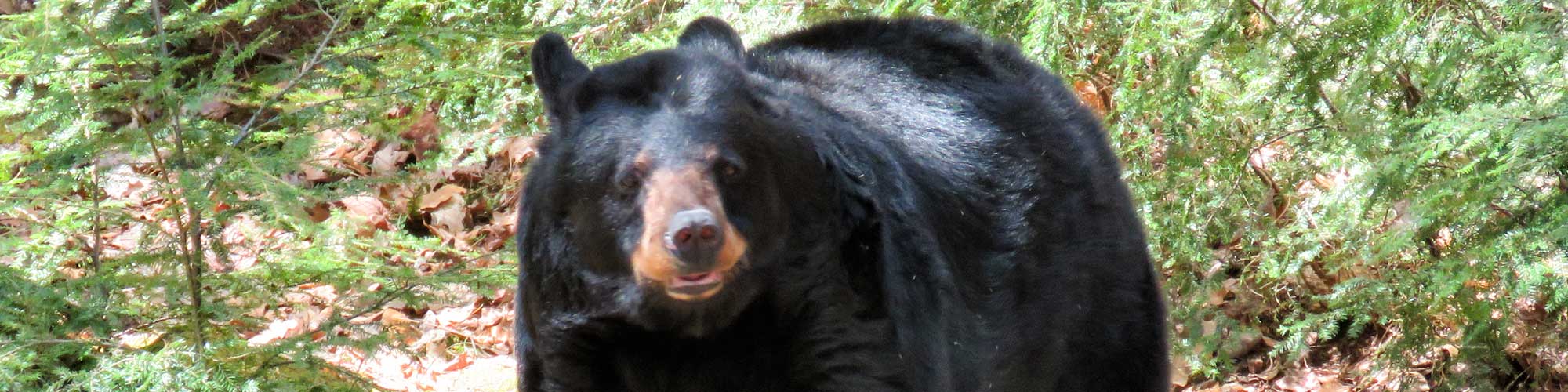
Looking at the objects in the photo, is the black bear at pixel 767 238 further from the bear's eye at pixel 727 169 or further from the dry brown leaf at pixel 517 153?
the dry brown leaf at pixel 517 153

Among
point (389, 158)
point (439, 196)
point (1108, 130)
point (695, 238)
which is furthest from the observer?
point (389, 158)

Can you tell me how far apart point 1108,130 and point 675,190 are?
Result: 275 cm

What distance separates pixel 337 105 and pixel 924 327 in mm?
2608

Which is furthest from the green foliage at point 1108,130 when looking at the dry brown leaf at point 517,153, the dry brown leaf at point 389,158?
the dry brown leaf at point 389,158

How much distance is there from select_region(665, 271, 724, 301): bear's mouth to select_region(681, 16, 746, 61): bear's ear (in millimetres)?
869

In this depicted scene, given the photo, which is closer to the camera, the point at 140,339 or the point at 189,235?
the point at 189,235

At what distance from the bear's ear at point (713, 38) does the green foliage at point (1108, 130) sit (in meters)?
1.43

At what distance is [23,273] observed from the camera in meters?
4.74

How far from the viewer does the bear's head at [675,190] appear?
3191 mm

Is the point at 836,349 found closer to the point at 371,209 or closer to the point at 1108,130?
the point at 1108,130

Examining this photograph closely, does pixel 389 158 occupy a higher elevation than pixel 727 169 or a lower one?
lower

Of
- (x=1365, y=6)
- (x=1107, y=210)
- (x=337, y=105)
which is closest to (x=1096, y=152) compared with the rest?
(x=1107, y=210)

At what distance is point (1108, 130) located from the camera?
5465 mm

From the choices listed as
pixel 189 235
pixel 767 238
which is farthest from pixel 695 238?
pixel 189 235
